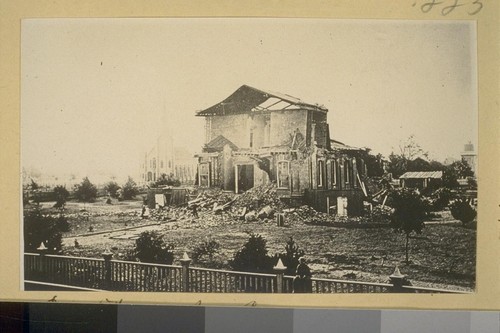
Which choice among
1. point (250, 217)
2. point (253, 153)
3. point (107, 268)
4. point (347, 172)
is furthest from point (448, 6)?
point (107, 268)

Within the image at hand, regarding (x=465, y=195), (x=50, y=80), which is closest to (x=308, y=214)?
(x=465, y=195)

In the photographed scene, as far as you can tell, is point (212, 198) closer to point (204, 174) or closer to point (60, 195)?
point (204, 174)

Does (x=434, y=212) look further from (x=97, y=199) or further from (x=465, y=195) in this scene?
(x=97, y=199)

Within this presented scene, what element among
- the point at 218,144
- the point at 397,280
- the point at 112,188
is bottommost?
the point at 397,280

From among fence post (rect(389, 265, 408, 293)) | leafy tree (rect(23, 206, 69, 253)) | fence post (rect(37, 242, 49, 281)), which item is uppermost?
leafy tree (rect(23, 206, 69, 253))

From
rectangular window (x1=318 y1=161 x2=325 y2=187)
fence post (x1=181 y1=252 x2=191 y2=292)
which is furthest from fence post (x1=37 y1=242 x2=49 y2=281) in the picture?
rectangular window (x1=318 y1=161 x2=325 y2=187)

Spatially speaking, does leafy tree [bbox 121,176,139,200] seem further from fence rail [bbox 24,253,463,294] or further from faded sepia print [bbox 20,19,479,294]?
fence rail [bbox 24,253,463,294]
